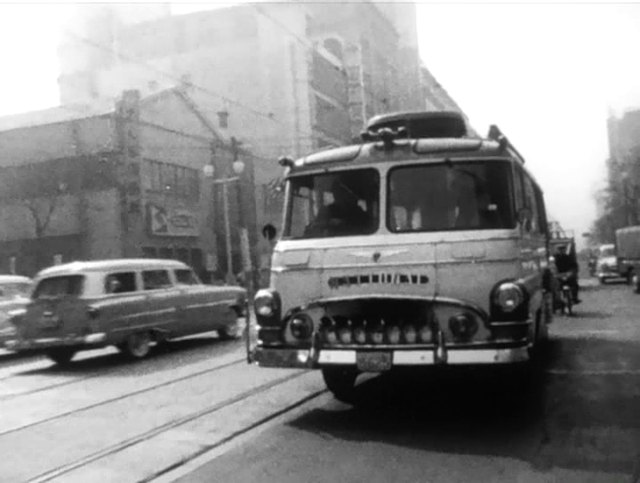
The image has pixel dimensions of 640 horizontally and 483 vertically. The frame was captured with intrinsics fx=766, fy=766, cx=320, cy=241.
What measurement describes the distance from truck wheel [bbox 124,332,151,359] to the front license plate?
24.7ft

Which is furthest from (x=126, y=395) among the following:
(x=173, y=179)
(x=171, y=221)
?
(x=173, y=179)

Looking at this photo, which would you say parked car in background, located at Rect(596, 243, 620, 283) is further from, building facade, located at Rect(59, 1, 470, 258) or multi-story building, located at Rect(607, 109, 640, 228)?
multi-story building, located at Rect(607, 109, 640, 228)

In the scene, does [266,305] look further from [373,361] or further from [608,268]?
[608,268]

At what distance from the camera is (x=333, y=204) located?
24.0 feet

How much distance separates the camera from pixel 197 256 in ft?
129

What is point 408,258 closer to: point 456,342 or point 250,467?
point 456,342

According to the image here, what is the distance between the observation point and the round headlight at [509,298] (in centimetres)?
637

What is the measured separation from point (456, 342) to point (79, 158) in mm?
30358

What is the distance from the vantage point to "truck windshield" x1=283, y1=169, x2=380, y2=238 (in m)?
7.15

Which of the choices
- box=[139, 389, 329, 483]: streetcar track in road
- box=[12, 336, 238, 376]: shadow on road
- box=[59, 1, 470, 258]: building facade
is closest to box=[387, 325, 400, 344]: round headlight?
box=[139, 389, 329, 483]: streetcar track in road

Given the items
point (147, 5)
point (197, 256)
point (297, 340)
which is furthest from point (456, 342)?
point (147, 5)

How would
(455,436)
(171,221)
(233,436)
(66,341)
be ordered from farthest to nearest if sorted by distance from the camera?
(171,221) < (66,341) < (233,436) < (455,436)

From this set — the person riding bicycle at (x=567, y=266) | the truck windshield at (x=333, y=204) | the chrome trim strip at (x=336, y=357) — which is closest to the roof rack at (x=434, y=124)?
the truck windshield at (x=333, y=204)

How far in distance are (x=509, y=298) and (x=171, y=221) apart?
102ft
